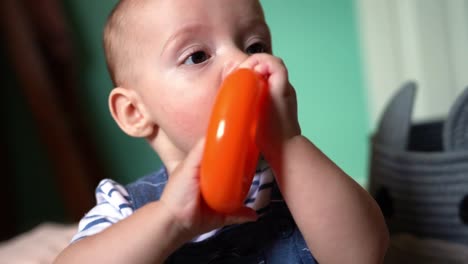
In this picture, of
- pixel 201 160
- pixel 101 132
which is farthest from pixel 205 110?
pixel 101 132

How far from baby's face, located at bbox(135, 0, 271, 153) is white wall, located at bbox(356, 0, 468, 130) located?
26.1 inches

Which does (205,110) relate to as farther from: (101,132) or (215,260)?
(101,132)

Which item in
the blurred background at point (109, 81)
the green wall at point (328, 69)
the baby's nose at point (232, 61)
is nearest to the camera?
the baby's nose at point (232, 61)

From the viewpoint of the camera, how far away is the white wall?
1.05 m

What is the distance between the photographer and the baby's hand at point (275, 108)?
41 cm

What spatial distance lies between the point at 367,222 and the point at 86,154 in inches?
42.0

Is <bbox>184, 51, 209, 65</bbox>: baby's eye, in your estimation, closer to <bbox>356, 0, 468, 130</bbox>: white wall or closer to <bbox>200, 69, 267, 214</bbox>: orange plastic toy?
<bbox>200, 69, 267, 214</bbox>: orange plastic toy

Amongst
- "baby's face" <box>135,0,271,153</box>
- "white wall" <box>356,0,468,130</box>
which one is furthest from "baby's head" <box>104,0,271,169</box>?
"white wall" <box>356,0,468,130</box>

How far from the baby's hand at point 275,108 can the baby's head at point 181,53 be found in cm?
6

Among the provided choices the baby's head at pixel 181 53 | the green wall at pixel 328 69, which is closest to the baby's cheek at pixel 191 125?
the baby's head at pixel 181 53

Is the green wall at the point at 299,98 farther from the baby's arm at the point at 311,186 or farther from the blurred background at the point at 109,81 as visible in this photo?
the baby's arm at the point at 311,186

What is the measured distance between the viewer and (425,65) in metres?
1.10

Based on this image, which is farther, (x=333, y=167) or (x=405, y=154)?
(x=405, y=154)

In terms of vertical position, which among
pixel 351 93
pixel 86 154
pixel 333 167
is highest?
pixel 333 167
